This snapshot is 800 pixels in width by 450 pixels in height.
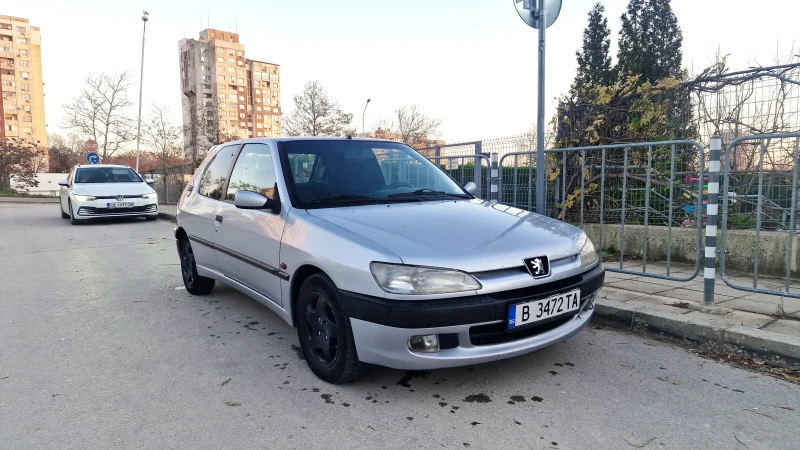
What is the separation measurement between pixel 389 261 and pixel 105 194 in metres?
11.8

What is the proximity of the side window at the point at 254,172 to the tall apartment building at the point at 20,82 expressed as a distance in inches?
4091

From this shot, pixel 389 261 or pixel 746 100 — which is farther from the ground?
pixel 746 100

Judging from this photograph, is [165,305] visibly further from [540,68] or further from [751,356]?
[751,356]

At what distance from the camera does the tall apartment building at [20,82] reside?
287 feet

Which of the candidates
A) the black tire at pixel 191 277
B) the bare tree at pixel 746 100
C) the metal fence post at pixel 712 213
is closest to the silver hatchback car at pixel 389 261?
the black tire at pixel 191 277

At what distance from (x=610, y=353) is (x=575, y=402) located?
2.92 ft

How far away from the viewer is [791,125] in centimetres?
525

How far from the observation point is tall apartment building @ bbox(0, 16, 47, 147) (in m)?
87.6

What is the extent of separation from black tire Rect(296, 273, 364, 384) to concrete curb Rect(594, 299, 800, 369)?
2.30 metres

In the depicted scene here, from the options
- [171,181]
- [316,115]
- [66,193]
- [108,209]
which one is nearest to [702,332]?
[108,209]

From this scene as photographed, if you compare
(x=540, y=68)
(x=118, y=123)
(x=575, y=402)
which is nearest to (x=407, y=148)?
(x=540, y=68)

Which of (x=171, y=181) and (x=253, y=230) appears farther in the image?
(x=171, y=181)

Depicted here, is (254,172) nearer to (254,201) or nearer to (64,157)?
(254,201)

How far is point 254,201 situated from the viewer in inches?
133
